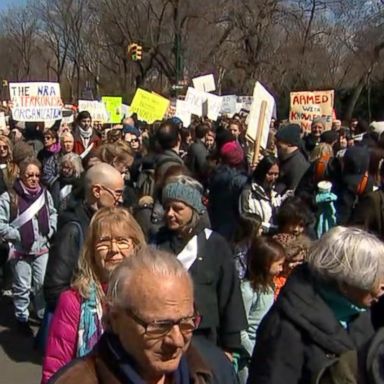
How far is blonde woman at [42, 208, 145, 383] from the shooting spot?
12.7ft

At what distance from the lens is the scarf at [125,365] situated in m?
2.56

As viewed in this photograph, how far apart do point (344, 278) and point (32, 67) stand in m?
80.4

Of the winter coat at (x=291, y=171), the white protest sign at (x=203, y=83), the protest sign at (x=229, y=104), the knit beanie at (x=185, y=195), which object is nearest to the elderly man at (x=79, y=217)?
the knit beanie at (x=185, y=195)

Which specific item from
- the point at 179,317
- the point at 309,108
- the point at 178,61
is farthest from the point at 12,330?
the point at 178,61

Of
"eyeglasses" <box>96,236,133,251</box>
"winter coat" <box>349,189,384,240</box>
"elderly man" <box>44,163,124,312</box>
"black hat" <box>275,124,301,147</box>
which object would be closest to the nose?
"eyeglasses" <box>96,236,133,251</box>

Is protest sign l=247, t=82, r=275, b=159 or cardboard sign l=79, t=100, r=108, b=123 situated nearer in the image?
protest sign l=247, t=82, r=275, b=159

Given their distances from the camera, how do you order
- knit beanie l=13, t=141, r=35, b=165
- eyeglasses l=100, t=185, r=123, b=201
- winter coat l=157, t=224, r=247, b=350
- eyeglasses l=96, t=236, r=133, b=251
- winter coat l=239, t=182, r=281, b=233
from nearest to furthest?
eyeglasses l=96, t=236, r=133, b=251, winter coat l=157, t=224, r=247, b=350, eyeglasses l=100, t=185, r=123, b=201, winter coat l=239, t=182, r=281, b=233, knit beanie l=13, t=141, r=35, b=165

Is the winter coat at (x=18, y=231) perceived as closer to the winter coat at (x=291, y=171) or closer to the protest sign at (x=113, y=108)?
the winter coat at (x=291, y=171)

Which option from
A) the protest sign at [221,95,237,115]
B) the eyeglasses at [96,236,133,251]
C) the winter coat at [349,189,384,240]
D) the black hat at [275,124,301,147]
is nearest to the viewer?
the eyeglasses at [96,236,133,251]

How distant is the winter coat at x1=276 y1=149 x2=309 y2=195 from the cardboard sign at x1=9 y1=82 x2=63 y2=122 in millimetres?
7150

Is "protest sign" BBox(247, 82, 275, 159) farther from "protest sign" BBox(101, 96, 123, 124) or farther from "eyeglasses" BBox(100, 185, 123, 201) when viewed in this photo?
"protest sign" BBox(101, 96, 123, 124)

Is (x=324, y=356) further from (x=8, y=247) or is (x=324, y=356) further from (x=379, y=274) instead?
(x=8, y=247)

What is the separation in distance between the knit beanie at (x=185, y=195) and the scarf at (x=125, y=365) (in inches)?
101

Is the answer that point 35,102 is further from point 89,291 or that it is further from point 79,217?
point 89,291
